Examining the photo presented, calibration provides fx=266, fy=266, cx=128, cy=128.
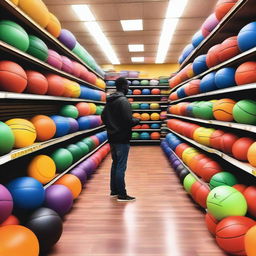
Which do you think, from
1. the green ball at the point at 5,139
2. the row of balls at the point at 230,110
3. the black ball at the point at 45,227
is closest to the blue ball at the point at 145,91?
the row of balls at the point at 230,110

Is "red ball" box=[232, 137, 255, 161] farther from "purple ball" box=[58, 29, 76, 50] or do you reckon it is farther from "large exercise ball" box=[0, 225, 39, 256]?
"purple ball" box=[58, 29, 76, 50]

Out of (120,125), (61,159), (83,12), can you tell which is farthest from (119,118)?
(83,12)

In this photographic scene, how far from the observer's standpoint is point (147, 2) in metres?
6.92

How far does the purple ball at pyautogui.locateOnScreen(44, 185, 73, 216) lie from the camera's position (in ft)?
9.91

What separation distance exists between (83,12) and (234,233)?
7.11m

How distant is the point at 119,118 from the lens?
3.98 meters

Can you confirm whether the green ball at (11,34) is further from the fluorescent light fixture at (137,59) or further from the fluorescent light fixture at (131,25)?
the fluorescent light fixture at (137,59)

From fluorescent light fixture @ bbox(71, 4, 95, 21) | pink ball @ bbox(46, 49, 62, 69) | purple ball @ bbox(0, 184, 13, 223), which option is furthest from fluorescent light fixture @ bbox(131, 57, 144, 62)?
purple ball @ bbox(0, 184, 13, 223)

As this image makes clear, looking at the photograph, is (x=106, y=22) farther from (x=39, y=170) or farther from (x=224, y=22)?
(x=39, y=170)

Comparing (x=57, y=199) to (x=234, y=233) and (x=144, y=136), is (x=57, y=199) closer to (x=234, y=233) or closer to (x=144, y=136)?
(x=234, y=233)

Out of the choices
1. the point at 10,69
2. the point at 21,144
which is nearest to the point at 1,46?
the point at 10,69

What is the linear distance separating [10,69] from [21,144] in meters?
0.73

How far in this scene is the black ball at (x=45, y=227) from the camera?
240 cm

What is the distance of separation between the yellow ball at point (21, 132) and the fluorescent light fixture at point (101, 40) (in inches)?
259
